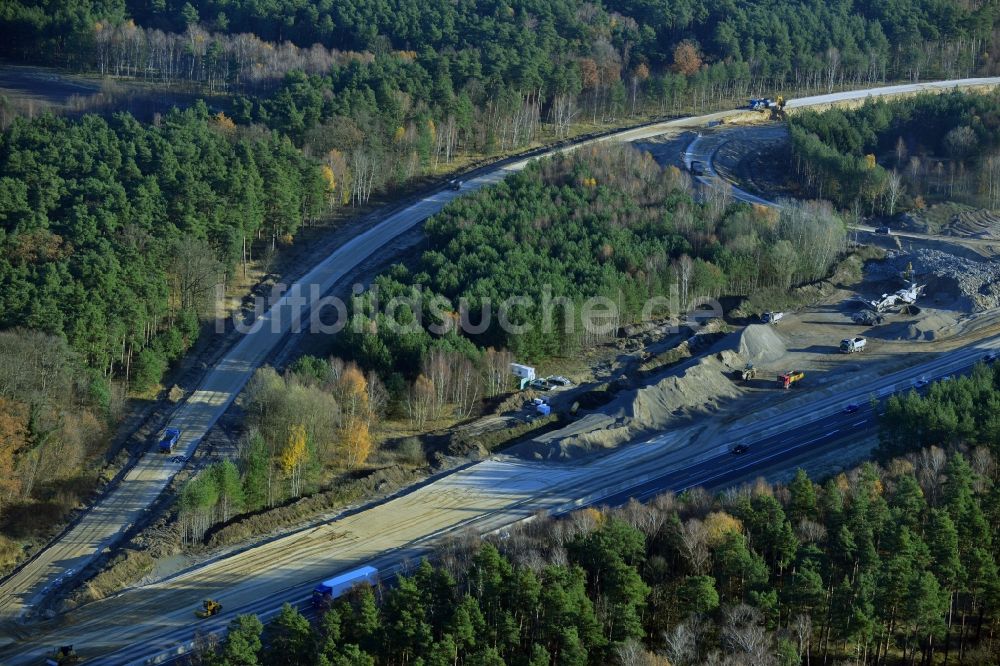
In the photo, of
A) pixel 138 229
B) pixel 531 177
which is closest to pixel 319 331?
pixel 138 229

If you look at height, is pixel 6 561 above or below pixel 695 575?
below

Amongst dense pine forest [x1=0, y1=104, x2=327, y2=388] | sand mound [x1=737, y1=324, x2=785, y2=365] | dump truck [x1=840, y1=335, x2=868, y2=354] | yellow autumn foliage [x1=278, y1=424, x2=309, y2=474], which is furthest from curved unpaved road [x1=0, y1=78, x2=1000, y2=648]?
dump truck [x1=840, y1=335, x2=868, y2=354]

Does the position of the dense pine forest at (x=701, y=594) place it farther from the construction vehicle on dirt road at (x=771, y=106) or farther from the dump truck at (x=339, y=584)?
the construction vehicle on dirt road at (x=771, y=106)

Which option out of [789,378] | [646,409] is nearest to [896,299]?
[789,378]

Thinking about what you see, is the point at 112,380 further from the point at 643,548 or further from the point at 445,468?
the point at 643,548

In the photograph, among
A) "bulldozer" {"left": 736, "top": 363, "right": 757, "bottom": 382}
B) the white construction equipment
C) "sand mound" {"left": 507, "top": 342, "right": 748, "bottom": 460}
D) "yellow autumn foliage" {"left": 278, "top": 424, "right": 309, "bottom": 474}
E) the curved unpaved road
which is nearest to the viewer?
the curved unpaved road

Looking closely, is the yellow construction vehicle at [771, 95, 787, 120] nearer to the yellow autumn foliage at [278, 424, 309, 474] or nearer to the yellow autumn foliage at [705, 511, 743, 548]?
the yellow autumn foliage at [278, 424, 309, 474]

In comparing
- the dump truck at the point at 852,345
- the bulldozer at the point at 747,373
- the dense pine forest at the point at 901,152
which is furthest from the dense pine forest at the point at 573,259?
the dense pine forest at the point at 901,152
